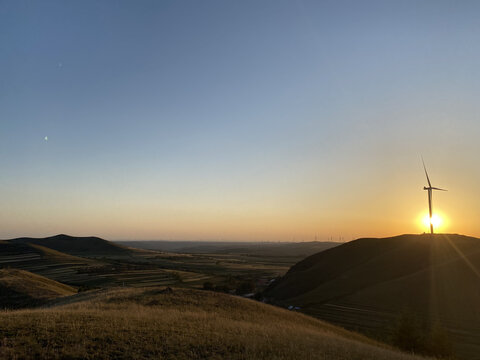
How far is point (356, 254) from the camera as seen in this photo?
121 metres

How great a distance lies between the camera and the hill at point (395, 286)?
59906 mm

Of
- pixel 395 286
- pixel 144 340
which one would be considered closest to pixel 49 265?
pixel 395 286

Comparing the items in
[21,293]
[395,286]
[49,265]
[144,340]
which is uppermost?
[144,340]

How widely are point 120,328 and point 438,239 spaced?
4533 inches

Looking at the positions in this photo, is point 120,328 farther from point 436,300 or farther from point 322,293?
point 322,293

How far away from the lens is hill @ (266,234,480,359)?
5991 centimetres

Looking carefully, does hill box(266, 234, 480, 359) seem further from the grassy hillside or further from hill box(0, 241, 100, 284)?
hill box(0, 241, 100, 284)

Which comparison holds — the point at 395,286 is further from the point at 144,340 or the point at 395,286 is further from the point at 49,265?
the point at 49,265

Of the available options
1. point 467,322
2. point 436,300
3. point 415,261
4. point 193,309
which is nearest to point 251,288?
point 415,261

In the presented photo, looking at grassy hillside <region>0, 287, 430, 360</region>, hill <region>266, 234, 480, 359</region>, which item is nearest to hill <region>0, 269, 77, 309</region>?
grassy hillside <region>0, 287, 430, 360</region>

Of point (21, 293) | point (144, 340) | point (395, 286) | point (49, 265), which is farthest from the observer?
point (49, 265)

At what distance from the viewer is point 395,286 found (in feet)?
257

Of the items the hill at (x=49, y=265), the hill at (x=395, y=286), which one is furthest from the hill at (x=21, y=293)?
the hill at (x=49, y=265)

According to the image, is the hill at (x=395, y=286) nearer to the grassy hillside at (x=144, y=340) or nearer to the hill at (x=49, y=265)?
the grassy hillside at (x=144, y=340)
